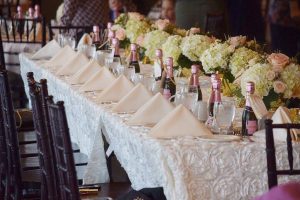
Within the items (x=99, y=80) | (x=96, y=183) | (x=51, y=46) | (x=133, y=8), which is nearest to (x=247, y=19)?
(x=133, y=8)

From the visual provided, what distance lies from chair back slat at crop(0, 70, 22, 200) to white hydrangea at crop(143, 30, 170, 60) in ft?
4.85

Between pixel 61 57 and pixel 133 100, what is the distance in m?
1.96

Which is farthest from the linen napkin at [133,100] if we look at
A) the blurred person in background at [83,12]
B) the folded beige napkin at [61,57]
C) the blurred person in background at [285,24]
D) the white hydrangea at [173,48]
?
the blurred person in background at [285,24]

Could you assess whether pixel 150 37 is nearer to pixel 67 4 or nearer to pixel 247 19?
pixel 67 4

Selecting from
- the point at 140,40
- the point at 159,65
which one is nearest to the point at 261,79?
the point at 159,65

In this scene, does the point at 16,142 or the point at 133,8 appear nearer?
the point at 16,142

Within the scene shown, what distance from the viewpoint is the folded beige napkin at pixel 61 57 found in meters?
5.97

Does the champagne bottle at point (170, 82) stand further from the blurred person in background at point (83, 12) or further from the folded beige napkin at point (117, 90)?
the blurred person in background at point (83, 12)

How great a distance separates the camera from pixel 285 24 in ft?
32.0

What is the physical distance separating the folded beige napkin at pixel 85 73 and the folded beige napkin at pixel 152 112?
1316 mm

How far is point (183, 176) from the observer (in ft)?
10.5

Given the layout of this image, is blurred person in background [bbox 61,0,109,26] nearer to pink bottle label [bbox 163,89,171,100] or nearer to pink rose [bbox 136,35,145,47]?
pink rose [bbox 136,35,145,47]

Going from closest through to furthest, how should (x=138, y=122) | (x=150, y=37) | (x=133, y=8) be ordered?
(x=138, y=122)
(x=150, y=37)
(x=133, y=8)

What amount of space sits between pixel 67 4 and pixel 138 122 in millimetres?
4375
